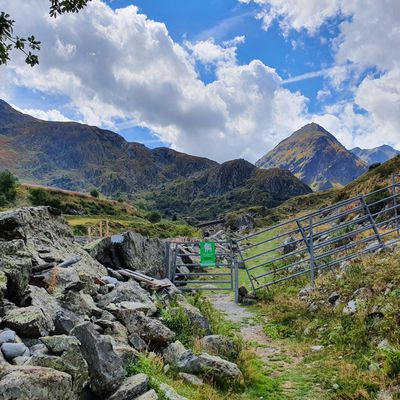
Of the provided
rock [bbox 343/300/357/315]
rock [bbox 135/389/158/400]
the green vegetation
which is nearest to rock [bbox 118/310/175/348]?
rock [bbox 135/389/158/400]

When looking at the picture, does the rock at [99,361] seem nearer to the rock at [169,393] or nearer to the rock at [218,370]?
the rock at [169,393]

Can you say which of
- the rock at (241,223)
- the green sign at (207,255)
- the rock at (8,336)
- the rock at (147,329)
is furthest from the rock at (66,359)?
the rock at (241,223)

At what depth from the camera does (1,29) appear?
5652 mm

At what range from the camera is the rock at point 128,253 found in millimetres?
15055

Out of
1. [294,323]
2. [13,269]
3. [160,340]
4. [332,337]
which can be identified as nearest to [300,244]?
[294,323]

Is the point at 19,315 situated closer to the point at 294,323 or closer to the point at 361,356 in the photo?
the point at 361,356

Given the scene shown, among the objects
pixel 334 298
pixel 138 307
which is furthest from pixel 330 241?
pixel 138 307

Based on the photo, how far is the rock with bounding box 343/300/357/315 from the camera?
33.7 feet

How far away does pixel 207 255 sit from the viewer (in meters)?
18.9

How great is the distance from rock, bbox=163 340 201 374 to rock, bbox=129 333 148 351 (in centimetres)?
44

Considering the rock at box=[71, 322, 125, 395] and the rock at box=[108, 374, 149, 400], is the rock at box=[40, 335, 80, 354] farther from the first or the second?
the rock at box=[108, 374, 149, 400]

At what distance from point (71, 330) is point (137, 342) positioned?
2090 millimetres

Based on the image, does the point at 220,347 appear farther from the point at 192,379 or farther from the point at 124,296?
the point at 124,296

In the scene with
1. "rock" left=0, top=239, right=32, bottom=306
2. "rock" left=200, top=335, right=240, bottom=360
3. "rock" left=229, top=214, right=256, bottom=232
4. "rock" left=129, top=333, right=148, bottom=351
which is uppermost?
"rock" left=229, top=214, right=256, bottom=232
